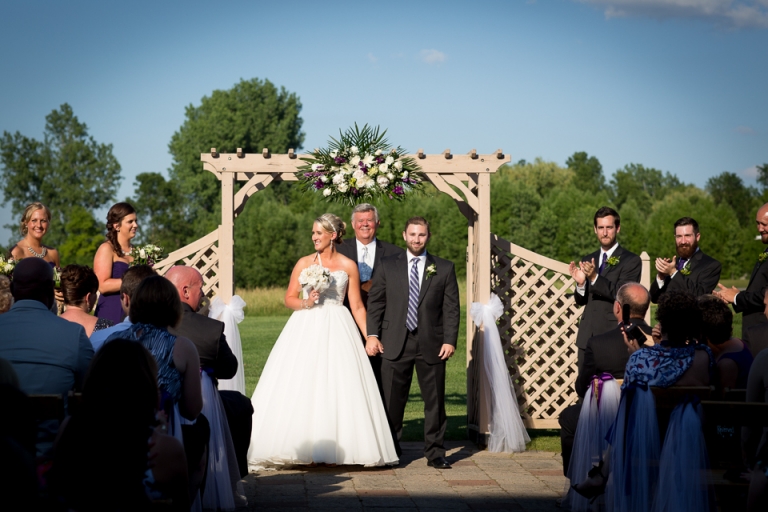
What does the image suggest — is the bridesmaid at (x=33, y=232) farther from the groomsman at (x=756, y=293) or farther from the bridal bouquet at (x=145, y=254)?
the groomsman at (x=756, y=293)

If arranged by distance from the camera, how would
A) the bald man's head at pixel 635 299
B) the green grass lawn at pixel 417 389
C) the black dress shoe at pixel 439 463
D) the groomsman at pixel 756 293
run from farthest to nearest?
the green grass lawn at pixel 417 389 → the black dress shoe at pixel 439 463 → the groomsman at pixel 756 293 → the bald man's head at pixel 635 299

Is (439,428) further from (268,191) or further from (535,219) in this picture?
(268,191)

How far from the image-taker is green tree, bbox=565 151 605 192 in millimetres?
60656

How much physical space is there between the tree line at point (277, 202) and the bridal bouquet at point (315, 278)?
86.2 feet

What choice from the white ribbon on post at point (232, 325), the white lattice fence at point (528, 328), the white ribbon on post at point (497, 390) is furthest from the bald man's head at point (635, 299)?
the white ribbon on post at point (232, 325)

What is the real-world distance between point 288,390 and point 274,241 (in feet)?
105

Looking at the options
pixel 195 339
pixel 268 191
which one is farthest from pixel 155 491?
pixel 268 191

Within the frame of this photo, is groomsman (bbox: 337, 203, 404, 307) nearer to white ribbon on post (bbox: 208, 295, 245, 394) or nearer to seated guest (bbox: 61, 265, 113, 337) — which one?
white ribbon on post (bbox: 208, 295, 245, 394)

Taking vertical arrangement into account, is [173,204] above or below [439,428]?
above

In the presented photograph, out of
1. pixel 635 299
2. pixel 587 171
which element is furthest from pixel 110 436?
pixel 587 171

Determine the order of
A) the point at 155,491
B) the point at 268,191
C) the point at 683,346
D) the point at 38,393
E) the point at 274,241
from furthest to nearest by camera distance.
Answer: the point at 268,191
the point at 274,241
the point at 683,346
the point at 38,393
the point at 155,491

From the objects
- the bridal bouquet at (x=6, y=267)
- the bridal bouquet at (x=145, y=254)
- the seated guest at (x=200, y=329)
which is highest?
the bridal bouquet at (x=145, y=254)

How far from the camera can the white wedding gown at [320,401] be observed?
6.62 m

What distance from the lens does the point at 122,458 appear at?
292 centimetres
